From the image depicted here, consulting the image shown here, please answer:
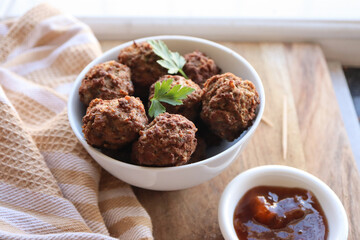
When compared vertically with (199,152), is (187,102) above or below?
above

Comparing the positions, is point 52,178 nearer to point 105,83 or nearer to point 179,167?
point 105,83

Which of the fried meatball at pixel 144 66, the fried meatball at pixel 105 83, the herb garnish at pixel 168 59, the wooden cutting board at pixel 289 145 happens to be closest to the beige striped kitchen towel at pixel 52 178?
the wooden cutting board at pixel 289 145

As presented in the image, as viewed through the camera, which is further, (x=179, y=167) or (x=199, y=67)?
(x=199, y=67)

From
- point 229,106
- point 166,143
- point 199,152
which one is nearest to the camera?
point 166,143

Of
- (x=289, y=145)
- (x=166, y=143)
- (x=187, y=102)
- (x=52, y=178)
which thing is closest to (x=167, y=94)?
(x=187, y=102)

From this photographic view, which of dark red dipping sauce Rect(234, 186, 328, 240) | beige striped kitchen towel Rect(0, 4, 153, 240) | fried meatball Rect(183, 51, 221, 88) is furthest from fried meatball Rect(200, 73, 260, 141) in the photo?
beige striped kitchen towel Rect(0, 4, 153, 240)

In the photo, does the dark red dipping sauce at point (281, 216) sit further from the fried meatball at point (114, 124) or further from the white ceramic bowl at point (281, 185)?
the fried meatball at point (114, 124)
